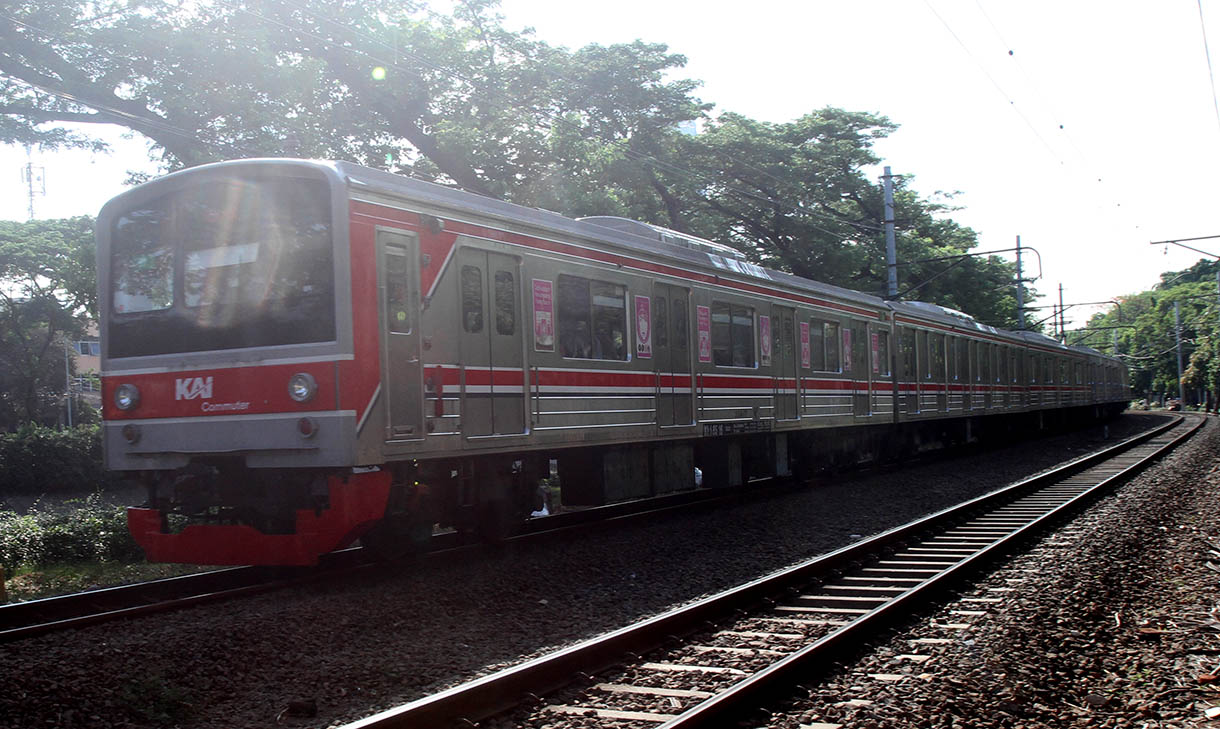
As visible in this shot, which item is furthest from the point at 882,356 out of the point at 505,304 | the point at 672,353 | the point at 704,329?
the point at 505,304

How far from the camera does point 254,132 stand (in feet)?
53.2

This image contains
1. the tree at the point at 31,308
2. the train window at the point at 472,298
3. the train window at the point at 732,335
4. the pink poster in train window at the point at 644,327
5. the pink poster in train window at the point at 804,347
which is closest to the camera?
the train window at the point at 472,298

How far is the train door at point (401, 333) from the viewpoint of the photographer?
742cm

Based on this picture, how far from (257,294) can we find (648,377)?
4561mm

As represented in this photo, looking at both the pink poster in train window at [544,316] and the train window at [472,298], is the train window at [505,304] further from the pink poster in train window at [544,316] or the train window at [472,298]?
the pink poster in train window at [544,316]

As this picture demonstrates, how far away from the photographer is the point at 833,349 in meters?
16.0

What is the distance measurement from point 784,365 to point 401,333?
7687 millimetres

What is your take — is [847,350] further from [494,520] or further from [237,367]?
[237,367]

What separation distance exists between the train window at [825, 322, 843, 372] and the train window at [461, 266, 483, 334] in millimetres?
8519

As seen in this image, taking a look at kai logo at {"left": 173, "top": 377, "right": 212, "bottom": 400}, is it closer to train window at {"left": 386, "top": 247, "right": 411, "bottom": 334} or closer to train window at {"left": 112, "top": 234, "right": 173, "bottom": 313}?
train window at {"left": 112, "top": 234, "right": 173, "bottom": 313}

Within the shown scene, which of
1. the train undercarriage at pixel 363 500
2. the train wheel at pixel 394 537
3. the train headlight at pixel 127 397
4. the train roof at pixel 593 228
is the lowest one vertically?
the train wheel at pixel 394 537

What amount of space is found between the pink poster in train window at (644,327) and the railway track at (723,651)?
3.14 m

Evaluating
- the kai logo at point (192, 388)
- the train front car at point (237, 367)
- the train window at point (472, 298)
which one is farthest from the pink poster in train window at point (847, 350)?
the kai logo at point (192, 388)

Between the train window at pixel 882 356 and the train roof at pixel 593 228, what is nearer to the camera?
the train roof at pixel 593 228
